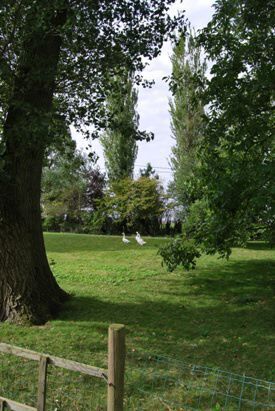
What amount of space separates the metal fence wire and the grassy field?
0.32 meters

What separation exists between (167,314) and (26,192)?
3.47 meters

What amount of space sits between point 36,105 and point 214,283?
Answer: 635 cm

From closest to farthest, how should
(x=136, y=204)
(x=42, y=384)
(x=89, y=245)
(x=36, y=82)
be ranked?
1. (x=42, y=384)
2. (x=36, y=82)
3. (x=89, y=245)
4. (x=136, y=204)

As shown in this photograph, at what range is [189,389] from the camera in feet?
16.5

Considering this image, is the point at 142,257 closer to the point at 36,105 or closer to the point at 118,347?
the point at 36,105

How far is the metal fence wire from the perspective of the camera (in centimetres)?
464

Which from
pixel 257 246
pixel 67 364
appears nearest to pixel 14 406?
pixel 67 364

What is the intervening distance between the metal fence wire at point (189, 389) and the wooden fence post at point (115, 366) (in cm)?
179

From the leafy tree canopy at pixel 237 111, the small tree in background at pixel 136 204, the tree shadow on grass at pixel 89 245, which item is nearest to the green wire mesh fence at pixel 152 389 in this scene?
the leafy tree canopy at pixel 237 111

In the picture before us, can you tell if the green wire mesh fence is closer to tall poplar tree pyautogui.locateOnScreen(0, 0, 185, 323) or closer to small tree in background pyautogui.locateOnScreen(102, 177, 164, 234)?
tall poplar tree pyautogui.locateOnScreen(0, 0, 185, 323)

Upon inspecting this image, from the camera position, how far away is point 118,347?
113 inches

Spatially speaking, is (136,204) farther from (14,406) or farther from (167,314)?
(14,406)

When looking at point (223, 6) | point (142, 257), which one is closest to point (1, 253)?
point (223, 6)

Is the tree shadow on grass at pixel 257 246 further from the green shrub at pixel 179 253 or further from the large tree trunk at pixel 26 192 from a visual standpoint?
the large tree trunk at pixel 26 192
